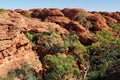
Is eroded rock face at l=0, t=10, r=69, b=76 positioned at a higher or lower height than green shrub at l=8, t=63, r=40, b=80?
higher

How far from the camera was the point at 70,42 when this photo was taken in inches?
2191

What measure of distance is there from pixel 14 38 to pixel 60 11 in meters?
28.5

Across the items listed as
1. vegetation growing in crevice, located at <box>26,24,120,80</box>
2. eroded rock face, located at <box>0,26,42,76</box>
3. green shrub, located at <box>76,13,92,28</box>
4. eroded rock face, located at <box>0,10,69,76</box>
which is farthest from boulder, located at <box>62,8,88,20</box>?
eroded rock face, located at <box>0,26,42,76</box>

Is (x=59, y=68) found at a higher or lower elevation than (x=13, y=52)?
lower

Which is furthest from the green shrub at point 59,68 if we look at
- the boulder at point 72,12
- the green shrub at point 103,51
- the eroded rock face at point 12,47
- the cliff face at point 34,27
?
the boulder at point 72,12

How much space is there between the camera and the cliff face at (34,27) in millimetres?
44344

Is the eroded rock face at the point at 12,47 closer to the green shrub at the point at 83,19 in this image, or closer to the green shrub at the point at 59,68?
the green shrub at the point at 59,68

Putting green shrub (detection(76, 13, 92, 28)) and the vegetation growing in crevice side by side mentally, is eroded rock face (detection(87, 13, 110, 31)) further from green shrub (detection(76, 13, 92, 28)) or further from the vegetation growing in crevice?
the vegetation growing in crevice

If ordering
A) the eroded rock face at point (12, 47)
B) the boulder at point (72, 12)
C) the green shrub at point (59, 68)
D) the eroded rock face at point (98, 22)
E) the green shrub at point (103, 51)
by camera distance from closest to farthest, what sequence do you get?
the green shrub at point (59, 68)
the eroded rock face at point (12, 47)
the green shrub at point (103, 51)
the eroded rock face at point (98, 22)
the boulder at point (72, 12)

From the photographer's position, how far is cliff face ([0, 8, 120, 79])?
4434 centimetres

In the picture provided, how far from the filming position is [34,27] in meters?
57.6

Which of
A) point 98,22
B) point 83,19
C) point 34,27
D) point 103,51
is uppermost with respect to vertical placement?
point 34,27

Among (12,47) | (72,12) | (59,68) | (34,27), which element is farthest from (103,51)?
(72,12)

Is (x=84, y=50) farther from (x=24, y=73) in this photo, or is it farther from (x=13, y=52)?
(x=13, y=52)
